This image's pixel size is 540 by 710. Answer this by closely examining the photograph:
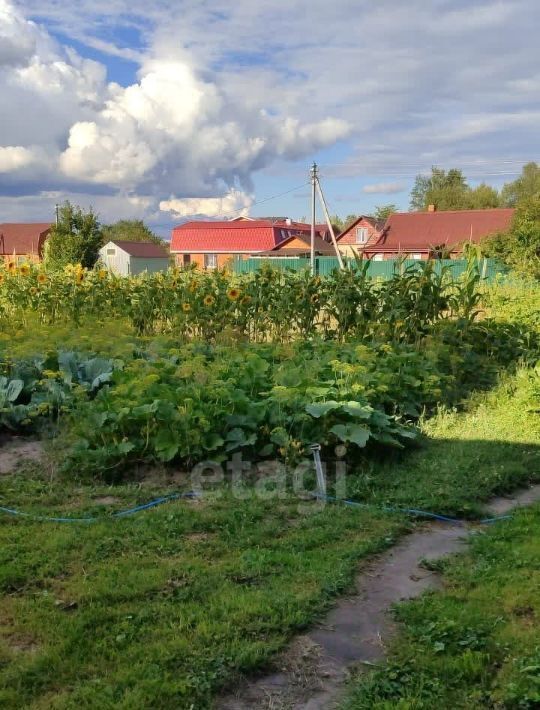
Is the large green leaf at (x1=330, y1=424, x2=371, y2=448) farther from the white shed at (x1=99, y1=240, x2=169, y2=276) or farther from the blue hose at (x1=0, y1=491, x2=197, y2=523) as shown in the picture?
the white shed at (x1=99, y1=240, x2=169, y2=276)

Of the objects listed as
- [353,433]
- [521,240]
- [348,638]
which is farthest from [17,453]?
[521,240]

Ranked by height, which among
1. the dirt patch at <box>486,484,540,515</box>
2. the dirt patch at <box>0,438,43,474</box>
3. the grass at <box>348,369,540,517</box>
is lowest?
the dirt patch at <box>486,484,540,515</box>

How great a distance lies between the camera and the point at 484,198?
57.4 m

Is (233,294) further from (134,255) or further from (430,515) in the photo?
(134,255)

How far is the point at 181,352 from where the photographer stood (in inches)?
231

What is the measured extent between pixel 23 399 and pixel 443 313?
5115mm

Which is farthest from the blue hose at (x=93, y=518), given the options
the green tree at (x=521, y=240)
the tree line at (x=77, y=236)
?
the tree line at (x=77, y=236)

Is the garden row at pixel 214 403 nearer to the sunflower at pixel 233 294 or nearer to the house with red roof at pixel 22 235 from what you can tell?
the sunflower at pixel 233 294

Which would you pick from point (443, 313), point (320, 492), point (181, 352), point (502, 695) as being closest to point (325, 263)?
point (443, 313)

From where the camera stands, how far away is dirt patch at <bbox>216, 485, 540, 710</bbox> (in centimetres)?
218

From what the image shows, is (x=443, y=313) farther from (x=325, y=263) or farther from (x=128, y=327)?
(x=325, y=263)

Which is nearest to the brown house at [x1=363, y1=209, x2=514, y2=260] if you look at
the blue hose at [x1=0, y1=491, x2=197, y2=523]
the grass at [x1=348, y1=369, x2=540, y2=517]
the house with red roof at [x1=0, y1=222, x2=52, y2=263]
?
the house with red roof at [x1=0, y1=222, x2=52, y2=263]

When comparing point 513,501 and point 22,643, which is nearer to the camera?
point 22,643

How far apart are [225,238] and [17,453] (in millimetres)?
50911
